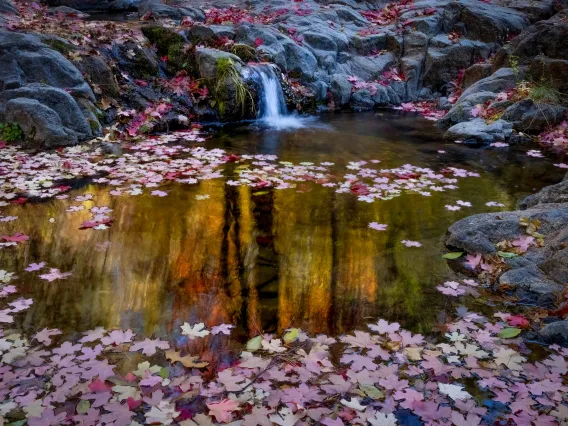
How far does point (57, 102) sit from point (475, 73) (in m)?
11.7

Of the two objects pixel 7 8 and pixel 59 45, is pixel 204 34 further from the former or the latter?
pixel 7 8

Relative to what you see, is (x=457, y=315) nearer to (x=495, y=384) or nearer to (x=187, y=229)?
(x=495, y=384)

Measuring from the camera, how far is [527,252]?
14.2 ft

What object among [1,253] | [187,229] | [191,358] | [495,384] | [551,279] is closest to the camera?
[495,384]

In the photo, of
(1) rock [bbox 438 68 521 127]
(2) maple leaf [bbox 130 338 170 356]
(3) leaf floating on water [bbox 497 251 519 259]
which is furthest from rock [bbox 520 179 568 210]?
(1) rock [bbox 438 68 521 127]

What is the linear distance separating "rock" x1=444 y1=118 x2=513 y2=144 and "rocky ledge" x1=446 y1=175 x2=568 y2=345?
4671mm

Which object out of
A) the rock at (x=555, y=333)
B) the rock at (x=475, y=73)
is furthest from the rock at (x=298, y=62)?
the rock at (x=555, y=333)

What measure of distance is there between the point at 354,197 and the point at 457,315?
2824mm

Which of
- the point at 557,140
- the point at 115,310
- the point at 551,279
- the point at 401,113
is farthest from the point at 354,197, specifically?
the point at 401,113

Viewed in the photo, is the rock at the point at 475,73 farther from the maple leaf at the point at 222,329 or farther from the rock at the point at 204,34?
the maple leaf at the point at 222,329

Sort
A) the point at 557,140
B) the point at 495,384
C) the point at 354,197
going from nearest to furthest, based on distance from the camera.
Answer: the point at 495,384 → the point at 354,197 → the point at 557,140

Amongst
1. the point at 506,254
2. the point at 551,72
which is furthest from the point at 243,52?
the point at 506,254

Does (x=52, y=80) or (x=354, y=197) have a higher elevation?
(x=52, y=80)

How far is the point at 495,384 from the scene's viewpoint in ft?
9.41
